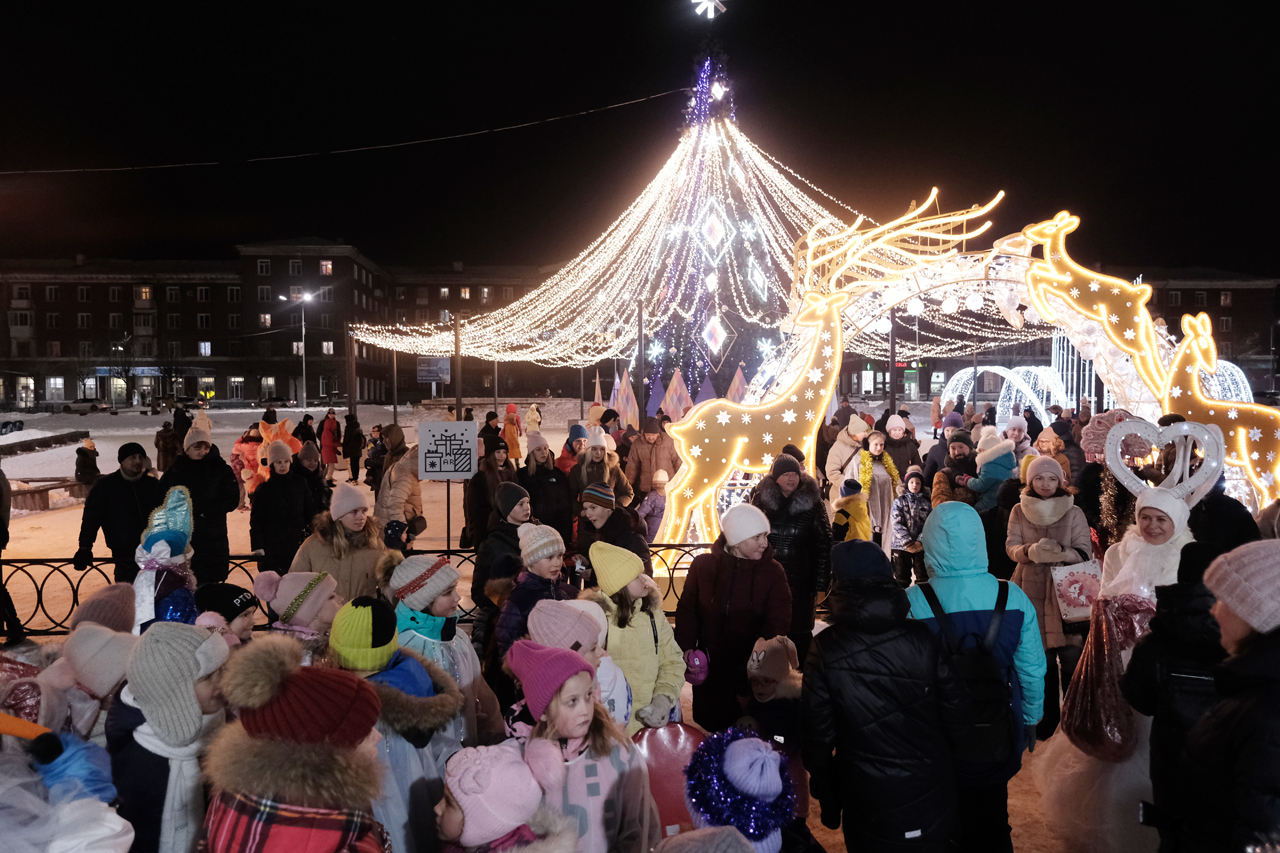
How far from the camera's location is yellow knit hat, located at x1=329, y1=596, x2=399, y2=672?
2.80m

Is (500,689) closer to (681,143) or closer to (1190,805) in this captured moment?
(1190,805)

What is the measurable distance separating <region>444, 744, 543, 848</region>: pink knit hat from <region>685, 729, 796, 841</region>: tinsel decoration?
1.63ft

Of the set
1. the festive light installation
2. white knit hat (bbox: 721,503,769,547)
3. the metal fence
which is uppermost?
the festive light installation

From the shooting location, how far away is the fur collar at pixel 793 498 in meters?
5.49

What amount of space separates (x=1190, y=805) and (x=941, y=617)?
3.02ft

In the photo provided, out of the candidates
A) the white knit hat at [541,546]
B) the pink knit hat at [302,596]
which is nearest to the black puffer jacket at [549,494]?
the white knit hat at [541,546]

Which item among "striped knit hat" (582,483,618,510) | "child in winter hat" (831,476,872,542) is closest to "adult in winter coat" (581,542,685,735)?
"striped knit hat" (582,483,618,510)

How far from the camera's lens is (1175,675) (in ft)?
8.89

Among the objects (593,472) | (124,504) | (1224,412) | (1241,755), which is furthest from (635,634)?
(1224,412)

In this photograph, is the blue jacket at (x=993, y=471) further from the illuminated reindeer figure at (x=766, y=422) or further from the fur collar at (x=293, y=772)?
the fur collar at (x=293, y=772)

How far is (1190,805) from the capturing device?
2385 millimetres

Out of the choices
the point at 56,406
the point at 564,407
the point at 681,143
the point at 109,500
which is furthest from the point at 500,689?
the point at 56,406

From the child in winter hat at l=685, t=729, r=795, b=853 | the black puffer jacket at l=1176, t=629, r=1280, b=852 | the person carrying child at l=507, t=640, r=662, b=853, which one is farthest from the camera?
the person carrying child at l=507, t=640, r=662, b=853

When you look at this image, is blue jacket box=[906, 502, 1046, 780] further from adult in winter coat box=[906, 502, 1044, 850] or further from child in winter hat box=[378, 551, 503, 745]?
Answer: child in winter hat box=[378, 551, 503, 745]
